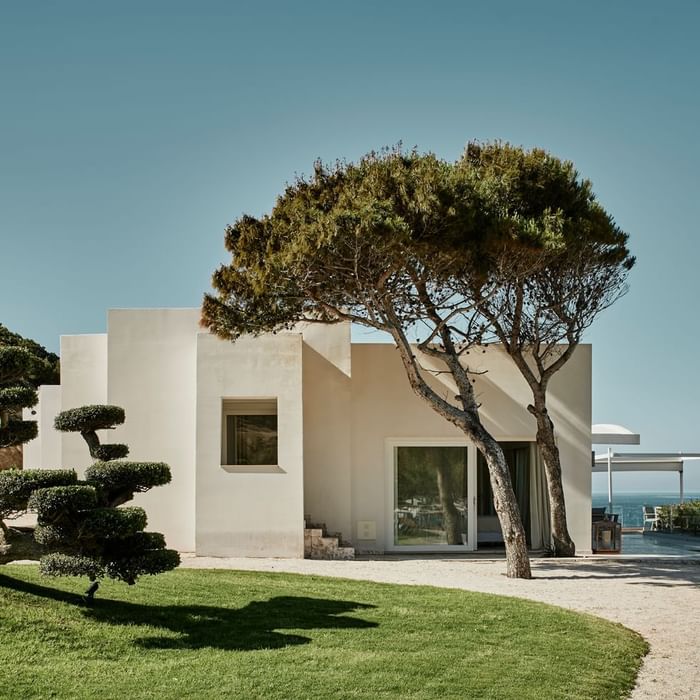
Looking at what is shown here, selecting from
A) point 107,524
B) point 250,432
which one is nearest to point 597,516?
point 250,432

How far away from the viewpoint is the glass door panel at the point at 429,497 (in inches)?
711

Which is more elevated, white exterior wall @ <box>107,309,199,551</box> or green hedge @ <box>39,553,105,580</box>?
white exterior wall @ <box>107,309,199,551</box>

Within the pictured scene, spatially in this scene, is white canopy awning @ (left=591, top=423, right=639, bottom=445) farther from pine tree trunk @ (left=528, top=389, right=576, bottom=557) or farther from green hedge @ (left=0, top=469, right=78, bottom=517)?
green hedge @ (left=0, top=469, right=78, bottom=517)

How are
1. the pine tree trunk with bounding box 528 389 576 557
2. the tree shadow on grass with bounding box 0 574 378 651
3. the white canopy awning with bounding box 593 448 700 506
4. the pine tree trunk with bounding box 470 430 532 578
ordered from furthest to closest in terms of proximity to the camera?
the white canopy awning with bounding box 593 448 700 506 < the pine tree trunk with bounding box 528 389 576 557 < the pine tree trunk with bounding box 470 430 532 578 < the tree shadow on grass with bounding box 0 574 378 651

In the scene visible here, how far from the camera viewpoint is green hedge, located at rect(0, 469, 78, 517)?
348 inches

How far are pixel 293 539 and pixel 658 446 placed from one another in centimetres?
2989

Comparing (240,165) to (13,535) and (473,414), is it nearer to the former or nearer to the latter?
(473,414)

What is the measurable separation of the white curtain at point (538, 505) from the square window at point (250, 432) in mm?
5484

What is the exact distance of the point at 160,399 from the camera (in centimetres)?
1786

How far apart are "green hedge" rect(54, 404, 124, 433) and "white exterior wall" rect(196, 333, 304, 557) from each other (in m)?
6.55

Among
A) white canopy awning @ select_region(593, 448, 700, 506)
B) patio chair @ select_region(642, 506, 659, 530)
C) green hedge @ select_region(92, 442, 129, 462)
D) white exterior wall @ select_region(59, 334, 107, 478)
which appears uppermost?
white exterior wall @ select_region(59, 334, 107, 478)

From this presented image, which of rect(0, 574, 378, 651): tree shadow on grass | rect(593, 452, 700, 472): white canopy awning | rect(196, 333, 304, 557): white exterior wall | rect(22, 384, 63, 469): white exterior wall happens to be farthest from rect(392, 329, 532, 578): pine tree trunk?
Answer: rect(22, 384, 63, 469): white exterior wall

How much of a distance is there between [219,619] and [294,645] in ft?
4.82

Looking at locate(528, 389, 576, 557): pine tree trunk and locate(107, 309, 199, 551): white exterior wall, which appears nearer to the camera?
locate(528, 389, 576, 557): pine tree trunk
